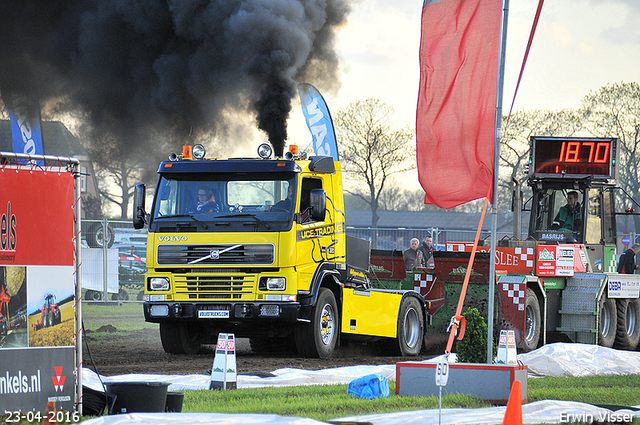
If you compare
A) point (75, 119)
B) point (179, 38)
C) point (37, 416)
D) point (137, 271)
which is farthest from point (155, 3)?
point (37, 416)

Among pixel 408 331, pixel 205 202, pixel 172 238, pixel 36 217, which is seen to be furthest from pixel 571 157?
pixel 36 217

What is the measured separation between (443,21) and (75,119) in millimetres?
11370

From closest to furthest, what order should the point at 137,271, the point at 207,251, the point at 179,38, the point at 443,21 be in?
the point at 443,21 < the point at 207,251 < the point at 179,38 < the point at 137,271

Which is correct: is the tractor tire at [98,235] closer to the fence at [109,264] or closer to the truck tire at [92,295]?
the fence at [109,264]

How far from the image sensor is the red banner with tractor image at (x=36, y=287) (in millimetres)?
6266

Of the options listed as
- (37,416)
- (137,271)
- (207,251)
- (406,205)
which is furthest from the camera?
(406,205)

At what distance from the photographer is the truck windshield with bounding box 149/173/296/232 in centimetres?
1184

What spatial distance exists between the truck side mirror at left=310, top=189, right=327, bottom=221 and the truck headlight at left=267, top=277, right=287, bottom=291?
1.00 m

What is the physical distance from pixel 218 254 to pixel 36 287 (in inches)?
211

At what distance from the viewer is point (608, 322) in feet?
53.4

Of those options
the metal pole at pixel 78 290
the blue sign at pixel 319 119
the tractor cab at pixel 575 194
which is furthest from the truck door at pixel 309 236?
the tractor cab at pixel 575 194

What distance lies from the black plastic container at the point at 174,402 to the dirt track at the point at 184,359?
8.92 feet

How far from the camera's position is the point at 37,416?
6281 millimetres

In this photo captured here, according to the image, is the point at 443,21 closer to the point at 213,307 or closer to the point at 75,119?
the point at 213,307
